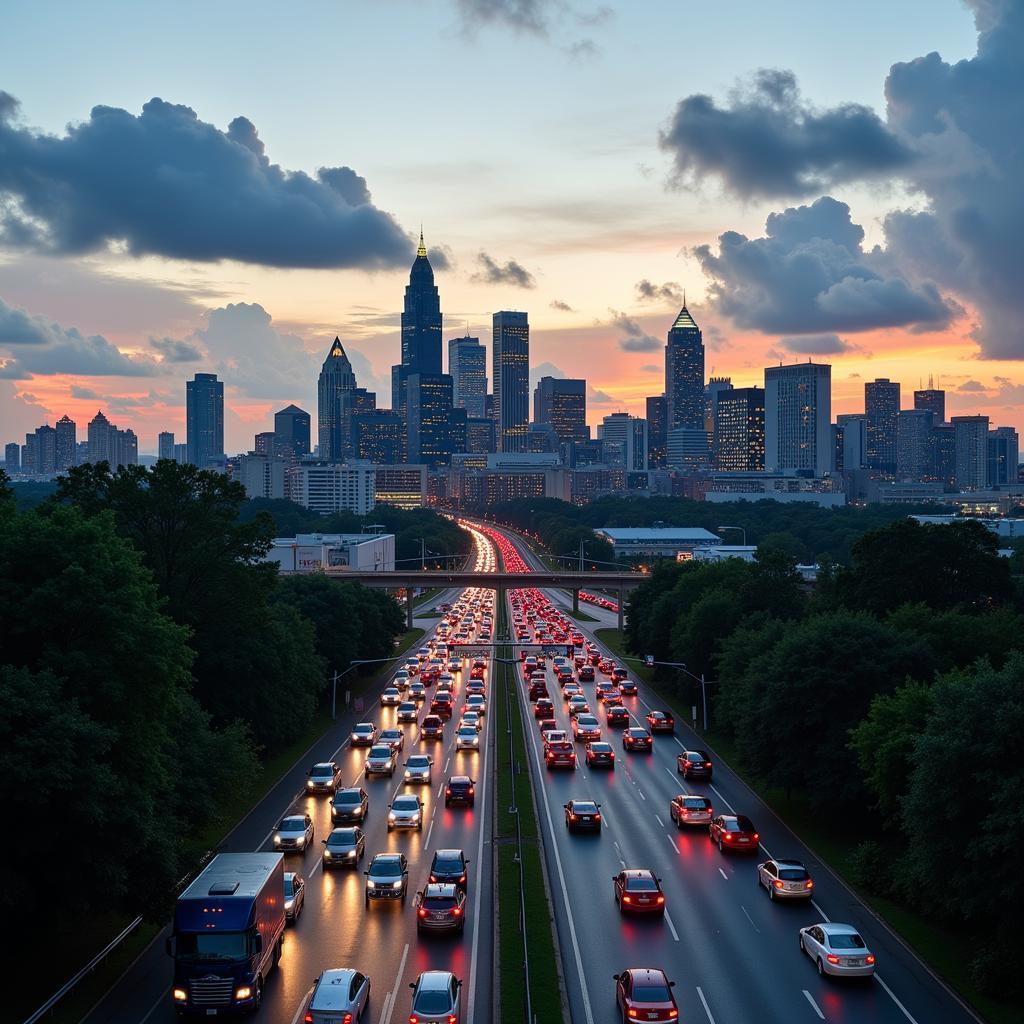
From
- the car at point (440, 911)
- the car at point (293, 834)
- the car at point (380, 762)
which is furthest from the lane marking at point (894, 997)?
the car at point (380, 762)

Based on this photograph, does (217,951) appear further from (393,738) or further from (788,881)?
(393,738)

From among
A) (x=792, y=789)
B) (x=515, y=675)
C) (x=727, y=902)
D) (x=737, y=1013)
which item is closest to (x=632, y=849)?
(x=727, y=902)

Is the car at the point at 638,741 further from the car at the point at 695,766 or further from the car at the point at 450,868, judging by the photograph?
the car at the point at 450,868

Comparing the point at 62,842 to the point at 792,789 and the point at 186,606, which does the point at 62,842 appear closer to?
the point at 186,606

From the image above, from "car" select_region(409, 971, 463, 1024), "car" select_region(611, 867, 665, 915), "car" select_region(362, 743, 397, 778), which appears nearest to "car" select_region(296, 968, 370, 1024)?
"car" select_region(409, 971, 463, 1024)

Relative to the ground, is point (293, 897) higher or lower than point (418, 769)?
higher

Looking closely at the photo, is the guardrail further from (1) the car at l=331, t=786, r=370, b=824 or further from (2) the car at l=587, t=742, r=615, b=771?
(2) the car at l=587, t=742, r=615, b=771

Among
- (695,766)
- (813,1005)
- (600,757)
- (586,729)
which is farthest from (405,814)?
(586,729)
